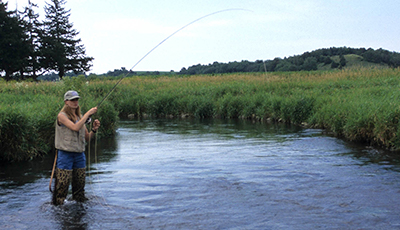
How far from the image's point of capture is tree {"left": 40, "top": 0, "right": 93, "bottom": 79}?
183 ft

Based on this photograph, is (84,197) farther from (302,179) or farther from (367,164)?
(367,164)

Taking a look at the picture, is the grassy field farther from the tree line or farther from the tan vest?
the tree line

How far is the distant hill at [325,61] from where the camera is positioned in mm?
Answer: 55219

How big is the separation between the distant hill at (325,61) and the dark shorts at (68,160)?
152 feet

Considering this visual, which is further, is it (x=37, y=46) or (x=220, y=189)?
(x=37, y=46)

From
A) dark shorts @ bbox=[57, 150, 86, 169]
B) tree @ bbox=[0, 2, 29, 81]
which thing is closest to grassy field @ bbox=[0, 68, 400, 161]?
dark shorts @ bbox=[57, 150, 86, 169]

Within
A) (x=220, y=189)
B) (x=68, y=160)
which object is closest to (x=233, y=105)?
(x=220, y=189)

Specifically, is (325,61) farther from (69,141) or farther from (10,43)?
(69,141)

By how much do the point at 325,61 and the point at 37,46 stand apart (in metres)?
43.4

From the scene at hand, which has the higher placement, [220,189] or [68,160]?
[68,160]

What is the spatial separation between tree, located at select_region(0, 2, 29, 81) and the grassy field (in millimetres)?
19009

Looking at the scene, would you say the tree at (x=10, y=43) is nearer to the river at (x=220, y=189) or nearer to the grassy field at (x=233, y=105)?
the grassy field at (x=233, y=105)

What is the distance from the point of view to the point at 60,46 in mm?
56156

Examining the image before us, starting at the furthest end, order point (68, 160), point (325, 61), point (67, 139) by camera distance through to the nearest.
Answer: point (325, 61)
point (68, 160)
point (67, 139)
